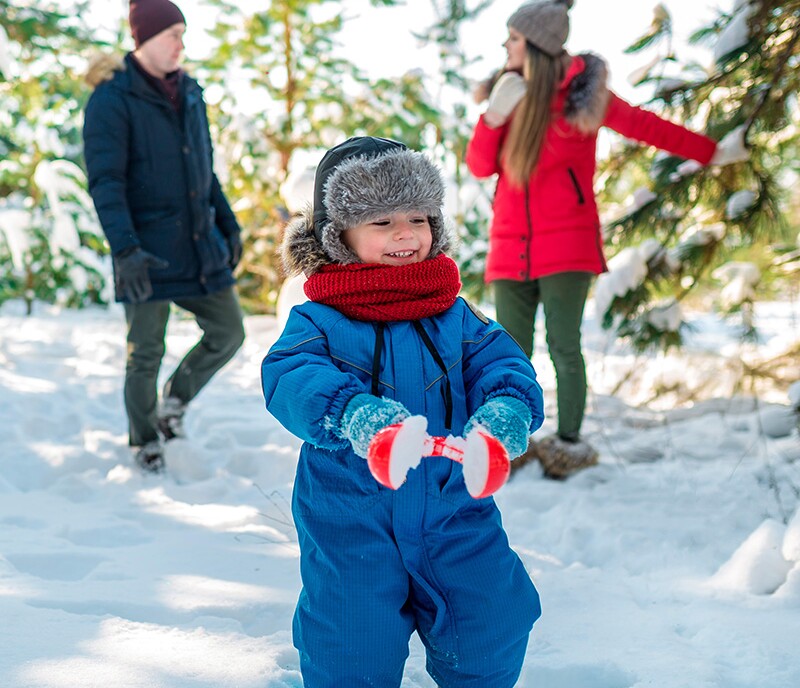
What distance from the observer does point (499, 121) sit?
10.4ft

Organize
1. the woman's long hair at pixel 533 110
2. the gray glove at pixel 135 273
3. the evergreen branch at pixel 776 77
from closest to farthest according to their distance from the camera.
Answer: the evergreen branch at pixel 776 77
the gray glove at pixel 135 273
the woman's long hair at pixel 533 110

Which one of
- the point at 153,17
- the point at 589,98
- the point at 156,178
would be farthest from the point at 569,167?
the point at 153,17

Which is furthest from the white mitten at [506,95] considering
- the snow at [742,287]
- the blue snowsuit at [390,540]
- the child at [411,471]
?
the snow at [742,287]

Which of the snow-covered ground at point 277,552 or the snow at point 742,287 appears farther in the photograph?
the snow at point 742,287

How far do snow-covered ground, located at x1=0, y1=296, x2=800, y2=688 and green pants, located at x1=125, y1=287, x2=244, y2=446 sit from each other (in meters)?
Answer: 0.28

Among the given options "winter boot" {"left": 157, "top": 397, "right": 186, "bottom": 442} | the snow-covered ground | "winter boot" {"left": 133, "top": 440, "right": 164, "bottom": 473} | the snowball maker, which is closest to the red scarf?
the snowball maker

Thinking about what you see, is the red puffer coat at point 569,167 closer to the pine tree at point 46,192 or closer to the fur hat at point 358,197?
the fur hat at point 358,197

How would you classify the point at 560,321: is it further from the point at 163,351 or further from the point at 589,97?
the point at 163,351

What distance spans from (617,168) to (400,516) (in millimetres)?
3284

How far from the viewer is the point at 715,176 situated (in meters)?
3.80

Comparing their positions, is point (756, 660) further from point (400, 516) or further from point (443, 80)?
point (443, 80)

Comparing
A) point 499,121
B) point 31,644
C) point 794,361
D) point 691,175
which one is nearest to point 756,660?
point 31,644

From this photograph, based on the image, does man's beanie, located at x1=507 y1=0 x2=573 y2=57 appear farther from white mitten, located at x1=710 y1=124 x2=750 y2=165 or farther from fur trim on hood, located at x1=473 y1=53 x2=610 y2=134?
white mitten, located at x1=710 y1=124 x2=750 y2=165

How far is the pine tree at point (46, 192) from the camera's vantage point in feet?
23.5
